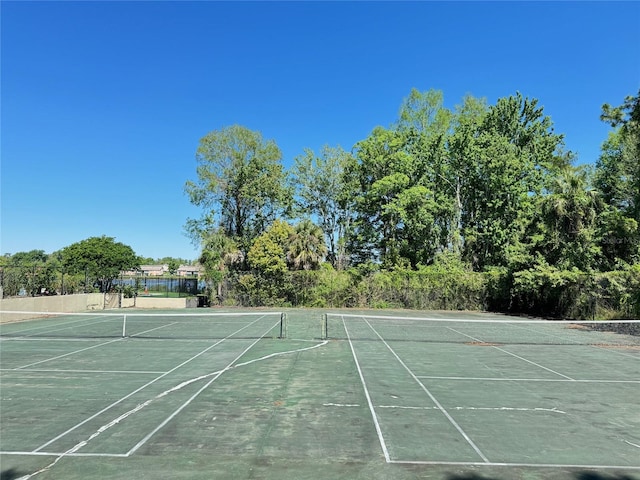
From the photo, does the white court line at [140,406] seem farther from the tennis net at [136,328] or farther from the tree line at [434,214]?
the tree line at [434,214]

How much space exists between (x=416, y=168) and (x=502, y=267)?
465 inches

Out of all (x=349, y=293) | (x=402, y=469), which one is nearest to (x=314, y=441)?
(x=402, y=469)

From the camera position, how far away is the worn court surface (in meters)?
5.19

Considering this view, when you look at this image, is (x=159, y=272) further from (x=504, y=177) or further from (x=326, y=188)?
(x=504, y=177)

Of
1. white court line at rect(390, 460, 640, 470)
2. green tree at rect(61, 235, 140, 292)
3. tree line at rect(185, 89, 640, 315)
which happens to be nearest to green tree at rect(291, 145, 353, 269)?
tree line at rect(185, 89, 640, 315)

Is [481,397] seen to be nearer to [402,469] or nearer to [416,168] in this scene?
[402,469]

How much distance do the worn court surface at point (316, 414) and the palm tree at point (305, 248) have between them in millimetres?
22061

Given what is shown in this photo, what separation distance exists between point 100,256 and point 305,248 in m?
20.2

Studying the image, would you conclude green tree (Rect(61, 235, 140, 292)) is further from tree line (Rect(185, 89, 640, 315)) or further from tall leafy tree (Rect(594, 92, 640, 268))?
tall leafy tree (Rect(594, 92, 640, 268))

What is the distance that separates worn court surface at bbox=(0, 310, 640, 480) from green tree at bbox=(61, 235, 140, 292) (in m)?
27.0

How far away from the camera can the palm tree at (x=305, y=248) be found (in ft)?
116

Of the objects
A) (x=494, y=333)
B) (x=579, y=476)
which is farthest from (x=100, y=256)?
(x=579, y=476)

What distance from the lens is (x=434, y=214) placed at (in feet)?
130

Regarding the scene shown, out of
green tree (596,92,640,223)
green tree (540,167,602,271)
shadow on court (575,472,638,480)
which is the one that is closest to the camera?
shadow on court (575,472,638,480)
